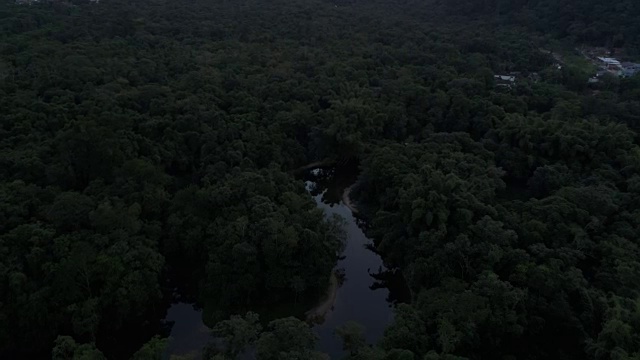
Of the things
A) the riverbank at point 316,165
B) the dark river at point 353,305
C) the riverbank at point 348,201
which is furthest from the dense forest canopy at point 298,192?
the riverbank at point 348,201

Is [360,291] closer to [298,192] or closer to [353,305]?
[353,305]

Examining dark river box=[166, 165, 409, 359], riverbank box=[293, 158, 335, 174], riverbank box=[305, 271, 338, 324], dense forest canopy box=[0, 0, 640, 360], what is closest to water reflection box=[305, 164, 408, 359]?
dark river box=[166, 165, 409, 359]

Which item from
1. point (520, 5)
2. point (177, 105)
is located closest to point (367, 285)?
point (177, 105)

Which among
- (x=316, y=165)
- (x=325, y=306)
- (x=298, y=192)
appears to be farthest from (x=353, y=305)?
(x=316, y=165)

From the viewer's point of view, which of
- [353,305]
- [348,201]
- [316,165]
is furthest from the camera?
[316,165]

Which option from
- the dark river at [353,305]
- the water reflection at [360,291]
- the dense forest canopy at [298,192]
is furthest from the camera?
the water reflection at [360,291]

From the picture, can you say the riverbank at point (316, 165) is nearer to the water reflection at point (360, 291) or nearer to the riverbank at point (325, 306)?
the water reflection at point (360, 291)
